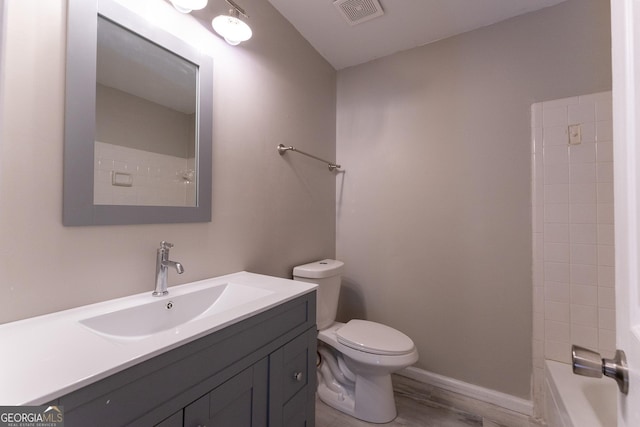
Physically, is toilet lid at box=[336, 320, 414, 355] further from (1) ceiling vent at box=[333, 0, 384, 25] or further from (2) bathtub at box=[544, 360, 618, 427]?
(1) ceiling vent at box=[333, 0, 384, 25]

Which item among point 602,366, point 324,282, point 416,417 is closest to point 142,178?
point 324,282

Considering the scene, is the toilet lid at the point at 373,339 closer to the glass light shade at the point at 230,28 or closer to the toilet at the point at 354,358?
the toilet at the point at 354,358

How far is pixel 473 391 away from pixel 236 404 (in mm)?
1601

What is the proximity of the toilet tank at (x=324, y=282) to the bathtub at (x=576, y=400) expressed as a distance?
1.18 meters

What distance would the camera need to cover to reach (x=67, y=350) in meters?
0.57

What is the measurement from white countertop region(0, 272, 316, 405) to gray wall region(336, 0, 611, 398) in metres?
1.34

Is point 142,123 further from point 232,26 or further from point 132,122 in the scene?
point 232,26

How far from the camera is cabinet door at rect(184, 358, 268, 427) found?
68 centimetres

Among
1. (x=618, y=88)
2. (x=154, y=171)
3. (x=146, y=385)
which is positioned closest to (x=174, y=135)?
(x=154, y=171)

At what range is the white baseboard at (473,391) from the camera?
5.09 ft

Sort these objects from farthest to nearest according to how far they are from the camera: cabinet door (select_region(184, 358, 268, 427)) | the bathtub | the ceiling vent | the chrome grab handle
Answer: the ceiling vent, the bathtub, cabinet door (select_region(184, 358, 268, 427)), the chrome grab handle

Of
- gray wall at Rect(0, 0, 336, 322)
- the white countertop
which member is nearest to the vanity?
the white countertop

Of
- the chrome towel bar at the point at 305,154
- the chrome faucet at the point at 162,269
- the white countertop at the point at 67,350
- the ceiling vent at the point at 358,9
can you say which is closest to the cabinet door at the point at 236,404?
the white countertop at the point at 67,350

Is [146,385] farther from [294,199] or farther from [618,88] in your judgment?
[294,199]
